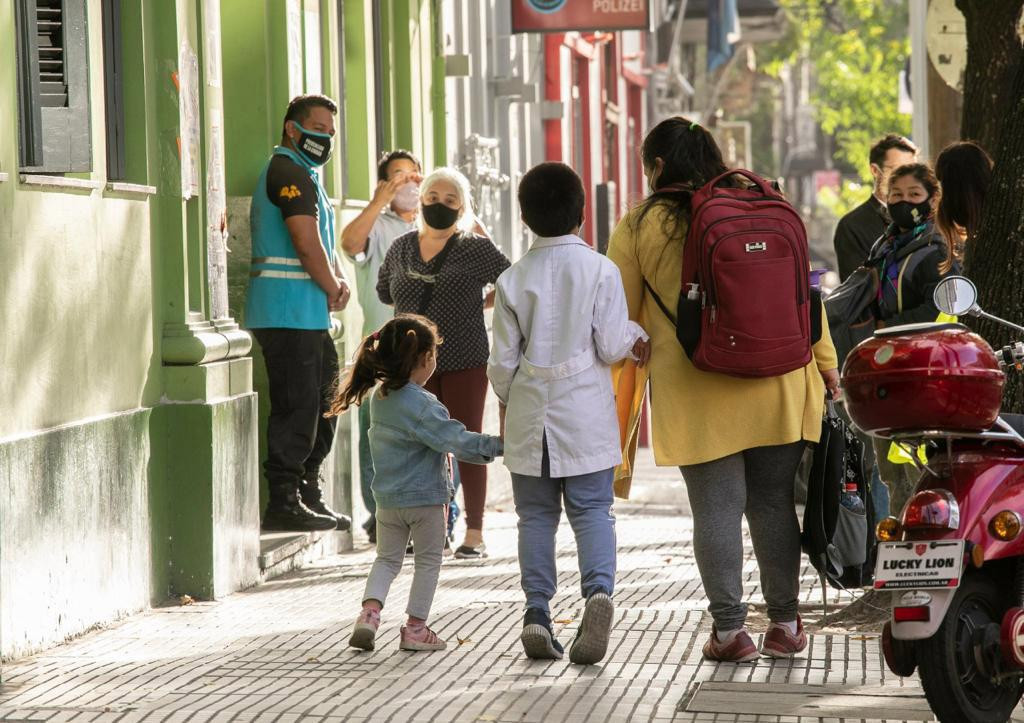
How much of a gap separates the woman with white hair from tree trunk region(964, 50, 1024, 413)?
2876 mm

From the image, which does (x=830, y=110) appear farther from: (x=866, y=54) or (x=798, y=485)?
(x=798, y=485)

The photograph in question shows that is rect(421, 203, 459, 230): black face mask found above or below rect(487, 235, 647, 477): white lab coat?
above

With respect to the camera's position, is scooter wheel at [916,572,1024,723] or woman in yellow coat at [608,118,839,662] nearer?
scooter wheel at [916,572,1024,723]

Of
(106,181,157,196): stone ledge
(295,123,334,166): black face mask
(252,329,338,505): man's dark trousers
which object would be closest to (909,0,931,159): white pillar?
(295,123,334,166): black face mask

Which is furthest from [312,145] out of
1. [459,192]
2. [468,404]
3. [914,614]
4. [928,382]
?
[914,614]

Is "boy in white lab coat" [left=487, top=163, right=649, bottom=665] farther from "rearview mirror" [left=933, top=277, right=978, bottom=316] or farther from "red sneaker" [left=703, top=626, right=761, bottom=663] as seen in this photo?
"rearview mirror" [left=933, top=277, right=978, bottom=316]

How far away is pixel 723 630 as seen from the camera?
262 inches

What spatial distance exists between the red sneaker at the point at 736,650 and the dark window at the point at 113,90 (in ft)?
10.6

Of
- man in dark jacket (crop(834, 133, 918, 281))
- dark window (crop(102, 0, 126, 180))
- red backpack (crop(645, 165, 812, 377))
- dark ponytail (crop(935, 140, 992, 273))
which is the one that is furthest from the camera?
man in dark jacket (crop(834, 133, 918, 281))

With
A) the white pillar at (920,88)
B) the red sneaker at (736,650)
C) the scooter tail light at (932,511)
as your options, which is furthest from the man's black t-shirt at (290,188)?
the white pillar at (920,88)

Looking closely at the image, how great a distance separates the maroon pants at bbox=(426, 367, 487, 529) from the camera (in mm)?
9648

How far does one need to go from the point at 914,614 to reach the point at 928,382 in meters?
0.65

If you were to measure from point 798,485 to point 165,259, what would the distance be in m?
3.20

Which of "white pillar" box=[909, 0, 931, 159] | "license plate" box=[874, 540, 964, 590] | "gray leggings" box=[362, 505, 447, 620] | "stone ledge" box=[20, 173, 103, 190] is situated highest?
"white pillar" box=[909, 0, 931, 159]
